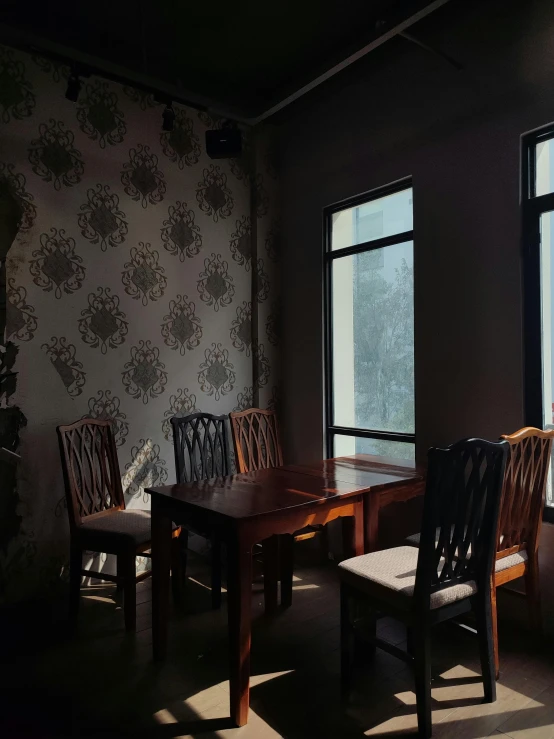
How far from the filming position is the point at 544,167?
2809mm

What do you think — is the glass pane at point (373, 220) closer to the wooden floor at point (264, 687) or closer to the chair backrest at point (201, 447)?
the chair backrest at point (201, 447)

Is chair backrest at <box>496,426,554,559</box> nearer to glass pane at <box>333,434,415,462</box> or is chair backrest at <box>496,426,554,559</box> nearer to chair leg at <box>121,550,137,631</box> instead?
glass pane at <box>333,434,415,462</box>

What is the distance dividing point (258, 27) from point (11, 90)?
1449 mm

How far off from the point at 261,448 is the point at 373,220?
167 cm

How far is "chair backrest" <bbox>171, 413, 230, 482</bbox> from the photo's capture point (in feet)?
10.7

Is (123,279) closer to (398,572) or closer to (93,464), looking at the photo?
(93,464)

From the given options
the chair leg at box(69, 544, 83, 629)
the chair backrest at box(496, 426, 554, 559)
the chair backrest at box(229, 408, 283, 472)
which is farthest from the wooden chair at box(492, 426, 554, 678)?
the chair leg at box(69, 544, 83, 629)

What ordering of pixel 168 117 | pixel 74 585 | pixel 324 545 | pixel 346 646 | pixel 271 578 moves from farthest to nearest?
pixel 324 545, pixel 168 117, pixel 271 578, pixel 74 585, pixel 346 646

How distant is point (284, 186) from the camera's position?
4379 millimetres

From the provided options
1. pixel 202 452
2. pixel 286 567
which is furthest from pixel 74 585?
pixel 286 567

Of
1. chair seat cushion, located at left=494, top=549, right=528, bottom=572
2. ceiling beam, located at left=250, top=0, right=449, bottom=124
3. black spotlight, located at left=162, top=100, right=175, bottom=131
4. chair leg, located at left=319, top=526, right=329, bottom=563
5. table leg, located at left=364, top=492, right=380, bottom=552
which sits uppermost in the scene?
ceiling beam, located at left=250, top=0, right=449, bottom=124

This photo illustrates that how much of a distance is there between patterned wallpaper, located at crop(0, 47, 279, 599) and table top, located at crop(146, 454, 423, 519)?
109 cm

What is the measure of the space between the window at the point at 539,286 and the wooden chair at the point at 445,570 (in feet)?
2.77

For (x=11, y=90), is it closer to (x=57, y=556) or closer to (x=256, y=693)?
(x=57, y=556)
